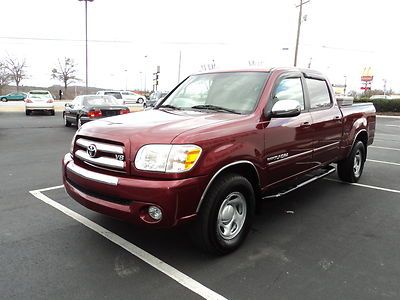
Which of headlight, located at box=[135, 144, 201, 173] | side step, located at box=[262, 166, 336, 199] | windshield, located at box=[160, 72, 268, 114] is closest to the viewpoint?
headlight, located at box=[135, 144, 201, 173]

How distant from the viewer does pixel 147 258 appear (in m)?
3.61

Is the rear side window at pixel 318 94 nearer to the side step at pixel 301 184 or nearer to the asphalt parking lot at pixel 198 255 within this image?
the side step at pixel 301 184

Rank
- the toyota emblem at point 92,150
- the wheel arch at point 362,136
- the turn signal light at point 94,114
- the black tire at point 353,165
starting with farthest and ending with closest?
the turn signal light at point 94,114
the wheel arch at point 362,136
the black tire at point 353,165
the toyota emblem at point 92,150

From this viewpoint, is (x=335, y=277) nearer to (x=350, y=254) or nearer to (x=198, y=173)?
(x=350, y=254)

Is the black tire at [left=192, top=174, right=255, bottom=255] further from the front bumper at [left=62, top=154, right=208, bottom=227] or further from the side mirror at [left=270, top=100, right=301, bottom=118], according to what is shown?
the side mirror at [left=270, top=100, right=301, bottom=118]

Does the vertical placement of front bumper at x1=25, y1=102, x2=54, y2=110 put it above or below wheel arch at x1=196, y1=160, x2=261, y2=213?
below

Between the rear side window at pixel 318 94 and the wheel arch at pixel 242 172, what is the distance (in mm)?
1704

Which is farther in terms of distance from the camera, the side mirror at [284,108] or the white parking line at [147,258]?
the side mirror at [284,108]

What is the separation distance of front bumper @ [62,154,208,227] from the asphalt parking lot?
518 millimetres

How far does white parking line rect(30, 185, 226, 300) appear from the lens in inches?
121

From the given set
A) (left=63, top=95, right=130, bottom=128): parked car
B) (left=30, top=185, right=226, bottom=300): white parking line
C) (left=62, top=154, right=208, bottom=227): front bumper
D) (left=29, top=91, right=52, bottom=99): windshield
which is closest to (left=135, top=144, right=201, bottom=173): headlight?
(left=62, top=154, right=208, bottom=227): front bumper

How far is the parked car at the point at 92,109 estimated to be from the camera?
1395 cm

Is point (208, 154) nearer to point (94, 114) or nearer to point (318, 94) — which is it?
point (318, 94)

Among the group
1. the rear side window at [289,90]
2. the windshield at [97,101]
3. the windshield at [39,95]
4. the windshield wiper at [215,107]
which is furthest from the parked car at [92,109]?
the rear side window at [289,90]
